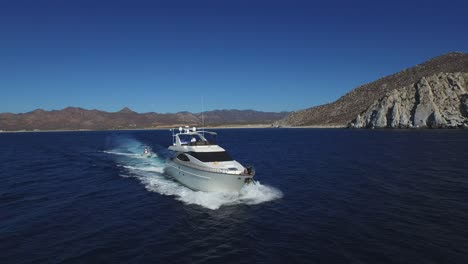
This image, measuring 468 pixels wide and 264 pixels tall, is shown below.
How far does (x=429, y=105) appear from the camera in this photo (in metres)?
134

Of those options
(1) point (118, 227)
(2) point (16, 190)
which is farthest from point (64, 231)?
(2) point (16, 190)

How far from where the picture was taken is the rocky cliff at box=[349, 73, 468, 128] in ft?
421

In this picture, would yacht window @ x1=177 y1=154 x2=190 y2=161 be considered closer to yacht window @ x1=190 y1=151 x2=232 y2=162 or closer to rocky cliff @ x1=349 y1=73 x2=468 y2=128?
yacht window @ x1=190 y1=151 x2=232 y2=162

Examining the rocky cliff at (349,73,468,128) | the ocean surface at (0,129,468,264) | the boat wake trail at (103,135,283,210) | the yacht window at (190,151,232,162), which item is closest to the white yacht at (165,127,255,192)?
the yacht window at (190,151,232,162)

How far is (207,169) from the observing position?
2794 centimetres

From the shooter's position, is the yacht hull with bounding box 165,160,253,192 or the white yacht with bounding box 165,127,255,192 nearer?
the yacht hull with bounding box 165,160,253,192

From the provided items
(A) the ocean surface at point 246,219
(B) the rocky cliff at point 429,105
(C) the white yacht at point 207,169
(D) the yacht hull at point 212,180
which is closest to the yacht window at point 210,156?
(C) the white yacht at point 207,169

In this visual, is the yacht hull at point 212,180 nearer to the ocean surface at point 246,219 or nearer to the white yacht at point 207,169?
the white yacht at point 207,169

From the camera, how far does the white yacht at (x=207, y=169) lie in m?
26.7

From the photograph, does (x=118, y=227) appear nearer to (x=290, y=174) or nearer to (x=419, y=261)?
(x=419, y=261)

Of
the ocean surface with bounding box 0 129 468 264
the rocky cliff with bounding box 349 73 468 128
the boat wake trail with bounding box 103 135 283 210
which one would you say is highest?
the rocky cliff with bounding box 349 73 468 128

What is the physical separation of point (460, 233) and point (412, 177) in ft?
57.9

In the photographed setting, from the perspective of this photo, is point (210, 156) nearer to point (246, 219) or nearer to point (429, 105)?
point (246, 219)

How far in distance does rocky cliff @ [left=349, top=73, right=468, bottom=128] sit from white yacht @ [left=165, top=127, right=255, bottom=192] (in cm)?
12953
